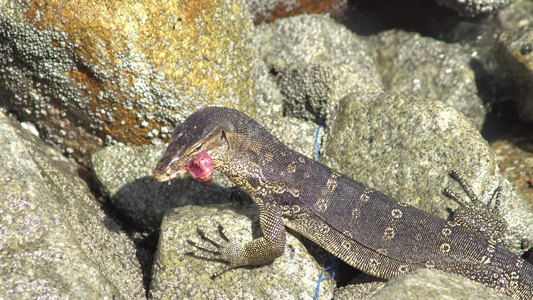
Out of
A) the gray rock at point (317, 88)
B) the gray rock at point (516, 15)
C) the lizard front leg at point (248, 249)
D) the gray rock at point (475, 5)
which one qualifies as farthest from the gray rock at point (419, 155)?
the gray rock at point (516, 15)

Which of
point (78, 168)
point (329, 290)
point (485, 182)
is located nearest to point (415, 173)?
point (485, 182)

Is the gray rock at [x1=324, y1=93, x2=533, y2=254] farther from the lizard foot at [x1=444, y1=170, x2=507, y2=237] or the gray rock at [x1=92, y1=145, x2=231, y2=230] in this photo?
the gray rock at [x1=92, y1=145, x2=231, y2=230]

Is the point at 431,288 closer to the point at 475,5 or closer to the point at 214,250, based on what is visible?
the point at 214,250

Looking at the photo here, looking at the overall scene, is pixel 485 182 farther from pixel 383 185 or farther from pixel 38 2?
pixel 38 2

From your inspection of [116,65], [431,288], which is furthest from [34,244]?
[431,288]

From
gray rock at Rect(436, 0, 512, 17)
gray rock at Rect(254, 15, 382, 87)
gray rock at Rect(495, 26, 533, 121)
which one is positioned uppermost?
gray rock at Rect(436, 0, 512, 17)

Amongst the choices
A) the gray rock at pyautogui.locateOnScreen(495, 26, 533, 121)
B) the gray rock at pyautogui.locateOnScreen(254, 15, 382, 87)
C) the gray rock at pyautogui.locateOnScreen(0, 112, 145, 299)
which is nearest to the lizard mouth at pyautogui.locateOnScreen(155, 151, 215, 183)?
the gray rock at pyautogui.locateOnScreen(0, 112, 145, 299)

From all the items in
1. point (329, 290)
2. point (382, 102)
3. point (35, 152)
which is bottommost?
point (329, 290)
